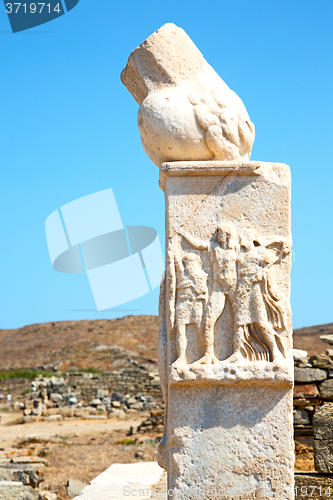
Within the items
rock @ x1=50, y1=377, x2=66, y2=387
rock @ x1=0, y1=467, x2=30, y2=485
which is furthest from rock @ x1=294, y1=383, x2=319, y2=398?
rock @ x1=50, y1=377, x2=66, y2=387

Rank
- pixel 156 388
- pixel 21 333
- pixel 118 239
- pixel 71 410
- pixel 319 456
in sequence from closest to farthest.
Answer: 1. pixel 319 456
2. pixel 118 239
3. pixel 71 410
4. pixel 156 388
5. pixel 21 333

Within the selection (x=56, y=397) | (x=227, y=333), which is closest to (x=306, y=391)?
(x=227, y=333)

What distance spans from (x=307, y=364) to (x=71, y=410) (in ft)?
36.4

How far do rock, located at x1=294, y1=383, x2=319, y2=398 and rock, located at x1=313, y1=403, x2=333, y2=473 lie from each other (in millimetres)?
2658

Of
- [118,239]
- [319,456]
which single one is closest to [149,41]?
[319,456]

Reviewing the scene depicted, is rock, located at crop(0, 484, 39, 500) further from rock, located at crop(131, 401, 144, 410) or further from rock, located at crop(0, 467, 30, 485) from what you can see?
rock, located at crop(131, 401, 144, 410)

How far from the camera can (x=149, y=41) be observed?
359cm

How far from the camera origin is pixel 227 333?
10.7 feet

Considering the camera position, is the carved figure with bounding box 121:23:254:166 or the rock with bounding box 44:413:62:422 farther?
the rock with bounding box 44:413:62:422

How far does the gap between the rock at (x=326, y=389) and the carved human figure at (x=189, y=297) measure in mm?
4536

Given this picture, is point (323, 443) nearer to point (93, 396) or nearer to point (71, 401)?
point (71, 401)

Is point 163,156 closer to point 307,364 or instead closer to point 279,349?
point 279,349

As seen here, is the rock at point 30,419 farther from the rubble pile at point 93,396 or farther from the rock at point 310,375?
the rock at point 310,375

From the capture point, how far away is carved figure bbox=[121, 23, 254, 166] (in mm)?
3365
